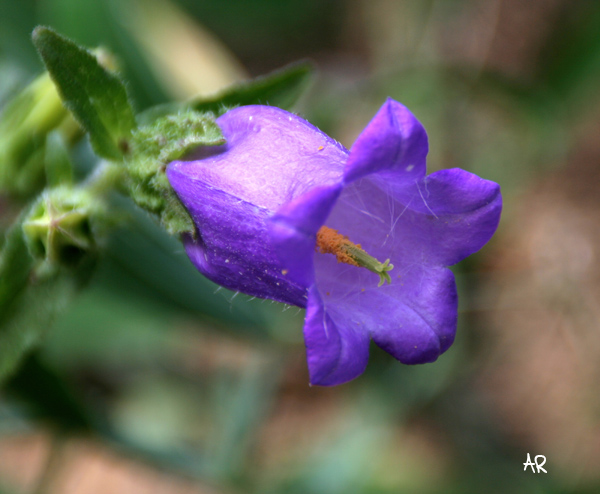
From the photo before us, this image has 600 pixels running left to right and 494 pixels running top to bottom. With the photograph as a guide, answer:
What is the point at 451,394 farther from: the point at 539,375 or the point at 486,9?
the point at 486,9

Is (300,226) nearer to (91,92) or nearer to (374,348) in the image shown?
(91,92)

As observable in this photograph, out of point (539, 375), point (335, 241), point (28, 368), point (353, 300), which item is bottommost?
point (28, 368)

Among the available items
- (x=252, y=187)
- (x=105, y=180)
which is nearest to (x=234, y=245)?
(x=252, y=187)

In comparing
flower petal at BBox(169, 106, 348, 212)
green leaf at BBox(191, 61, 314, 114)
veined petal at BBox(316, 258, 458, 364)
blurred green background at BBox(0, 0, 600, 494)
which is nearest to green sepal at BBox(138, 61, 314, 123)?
green leaf at BBox(191, 61, 314, 114)

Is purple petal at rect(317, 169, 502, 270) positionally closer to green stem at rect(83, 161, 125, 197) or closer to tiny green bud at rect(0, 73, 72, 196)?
green stem at rect(83, 161, 125, 197)

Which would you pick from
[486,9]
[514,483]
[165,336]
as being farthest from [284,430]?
[486,9]

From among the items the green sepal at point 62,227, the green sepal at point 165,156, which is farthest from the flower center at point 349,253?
the green sepal at point 62,227
